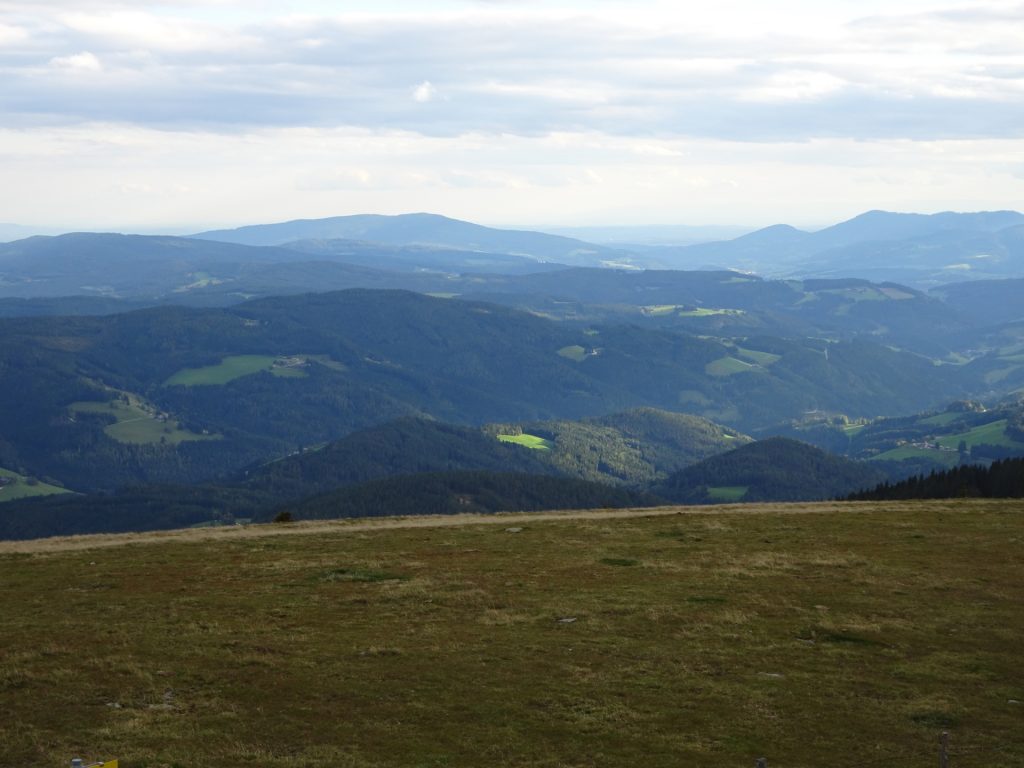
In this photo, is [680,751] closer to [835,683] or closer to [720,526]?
[835,683]

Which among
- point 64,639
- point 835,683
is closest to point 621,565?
point 835,683

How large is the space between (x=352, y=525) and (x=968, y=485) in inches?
1946

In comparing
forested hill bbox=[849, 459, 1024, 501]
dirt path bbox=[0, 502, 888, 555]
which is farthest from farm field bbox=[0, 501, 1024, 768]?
forested hill bbox=[849, 459, 1024, 501]

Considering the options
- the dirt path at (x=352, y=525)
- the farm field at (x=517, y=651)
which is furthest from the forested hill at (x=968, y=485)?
the farm field at (x=517, y=651)

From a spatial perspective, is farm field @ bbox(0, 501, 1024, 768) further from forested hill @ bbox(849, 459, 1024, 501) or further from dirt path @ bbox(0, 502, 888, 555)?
forested hill @ bbox(849, 459, 1024, 501)

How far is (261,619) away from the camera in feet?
123

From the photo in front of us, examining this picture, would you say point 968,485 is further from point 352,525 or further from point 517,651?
point 517,651

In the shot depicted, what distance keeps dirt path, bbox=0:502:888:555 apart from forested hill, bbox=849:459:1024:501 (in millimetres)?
13577

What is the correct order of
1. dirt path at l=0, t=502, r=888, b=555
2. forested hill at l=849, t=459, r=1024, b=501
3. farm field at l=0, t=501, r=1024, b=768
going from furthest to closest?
forested hill at l=849, t=459, r=1024, b=501
dirt path at l=0, t=502, r=888, b=555
farm field at l=0, t=501, r=1024, b=768

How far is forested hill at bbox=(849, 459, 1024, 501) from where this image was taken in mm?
78750

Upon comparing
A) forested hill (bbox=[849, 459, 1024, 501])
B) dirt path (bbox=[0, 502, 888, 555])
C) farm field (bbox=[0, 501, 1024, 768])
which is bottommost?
forested hill (bbox=[849, 459, 1024, 501])

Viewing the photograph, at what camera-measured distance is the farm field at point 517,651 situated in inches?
1039

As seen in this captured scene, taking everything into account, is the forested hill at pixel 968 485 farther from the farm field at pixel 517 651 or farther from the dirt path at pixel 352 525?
the farm field at pixel 517 651

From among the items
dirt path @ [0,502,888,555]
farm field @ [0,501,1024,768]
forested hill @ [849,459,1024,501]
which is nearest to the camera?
farm field @ [0,501,1024,768]
